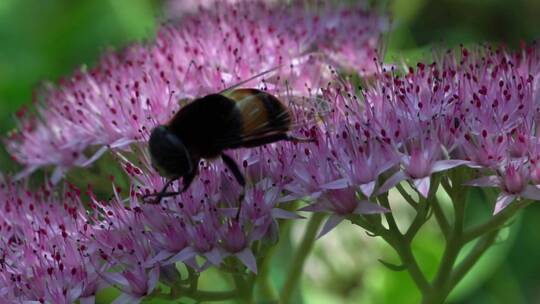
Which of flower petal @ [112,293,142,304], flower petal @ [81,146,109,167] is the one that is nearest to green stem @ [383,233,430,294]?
flower petal @ [112,293,142,304]

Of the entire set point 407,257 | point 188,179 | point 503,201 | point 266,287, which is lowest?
point 266,287

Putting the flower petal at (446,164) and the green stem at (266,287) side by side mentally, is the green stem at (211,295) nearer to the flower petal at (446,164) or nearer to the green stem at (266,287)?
the green stem at (266,287)

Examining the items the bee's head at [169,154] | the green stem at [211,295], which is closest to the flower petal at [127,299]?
the green stem at [211,295]

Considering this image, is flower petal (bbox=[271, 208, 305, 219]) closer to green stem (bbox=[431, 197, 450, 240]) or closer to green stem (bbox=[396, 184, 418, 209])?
green stem (bbox=[396, 184, 418, 209])

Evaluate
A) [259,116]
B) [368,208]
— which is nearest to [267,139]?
[259,116]

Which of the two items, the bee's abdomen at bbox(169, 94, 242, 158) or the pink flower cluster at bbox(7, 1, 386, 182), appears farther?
the pink flower cluster at bbox(7, 1, 386, 182)

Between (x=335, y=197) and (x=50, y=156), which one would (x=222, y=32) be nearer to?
(x=50, y=156)

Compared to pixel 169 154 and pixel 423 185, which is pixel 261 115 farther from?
pixel 423 185

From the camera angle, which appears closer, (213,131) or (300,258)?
(213,131)
